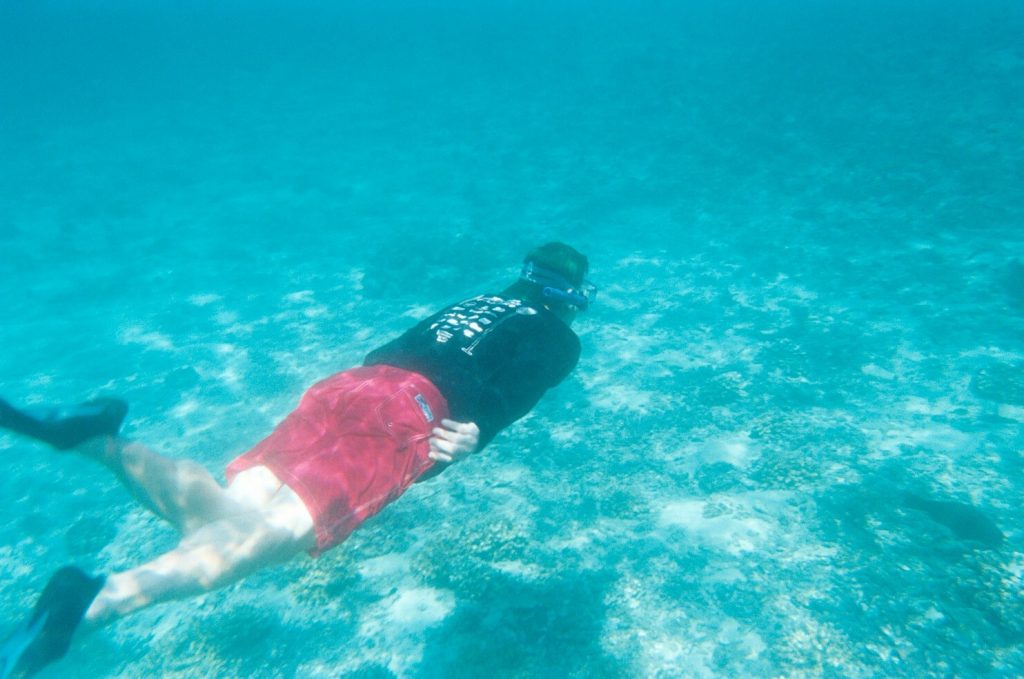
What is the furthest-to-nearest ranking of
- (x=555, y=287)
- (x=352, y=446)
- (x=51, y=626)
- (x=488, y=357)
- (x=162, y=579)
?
1. (x=555, y=287)
2. (x=488, y=357)
3. (x=352, y=446)
4. (x=162, y=579)
5. (x=51, y=626)


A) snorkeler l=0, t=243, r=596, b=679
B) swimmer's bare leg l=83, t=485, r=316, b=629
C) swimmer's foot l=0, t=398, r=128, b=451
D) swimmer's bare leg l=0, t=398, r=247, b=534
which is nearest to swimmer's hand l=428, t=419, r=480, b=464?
snorkeler l=0, t=243, r=596, b=679

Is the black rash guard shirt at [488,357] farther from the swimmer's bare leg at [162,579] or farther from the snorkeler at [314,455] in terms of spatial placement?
the swimmer's bare leg at [162,579]

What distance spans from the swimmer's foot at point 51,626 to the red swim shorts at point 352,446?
1.08 m

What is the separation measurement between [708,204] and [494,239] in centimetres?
485

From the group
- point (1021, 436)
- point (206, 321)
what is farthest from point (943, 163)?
point (206, 321)

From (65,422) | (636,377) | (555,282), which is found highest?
(65,422)

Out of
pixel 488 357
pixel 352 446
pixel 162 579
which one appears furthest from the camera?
pixel 488 357

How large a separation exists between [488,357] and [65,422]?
2.75 metres

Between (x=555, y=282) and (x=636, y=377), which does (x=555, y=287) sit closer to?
(x=555, y=282)

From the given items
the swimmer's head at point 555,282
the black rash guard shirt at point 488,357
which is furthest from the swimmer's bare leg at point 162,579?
the swimmer's head at point 555,282

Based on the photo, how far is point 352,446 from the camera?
3494mm

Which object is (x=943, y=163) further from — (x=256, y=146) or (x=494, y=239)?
(x=256, y=146)

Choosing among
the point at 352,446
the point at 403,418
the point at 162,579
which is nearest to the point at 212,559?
the point at 162,579

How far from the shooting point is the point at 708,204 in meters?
11.9
